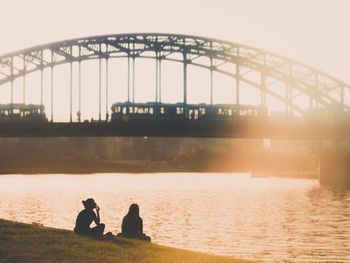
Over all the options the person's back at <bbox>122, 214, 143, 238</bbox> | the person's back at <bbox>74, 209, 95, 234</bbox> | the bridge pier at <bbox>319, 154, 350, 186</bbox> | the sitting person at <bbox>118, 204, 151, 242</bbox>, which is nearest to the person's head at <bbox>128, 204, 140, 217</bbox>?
the sitting person at <bbox>118, 204, 151, 242</bbox>

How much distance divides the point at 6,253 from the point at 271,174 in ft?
336

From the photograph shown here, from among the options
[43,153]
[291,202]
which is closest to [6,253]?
[291,202]

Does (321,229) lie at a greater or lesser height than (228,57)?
lesser

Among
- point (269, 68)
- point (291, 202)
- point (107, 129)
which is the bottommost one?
point (291, 202)

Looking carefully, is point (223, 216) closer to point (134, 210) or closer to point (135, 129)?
point (135, 129)

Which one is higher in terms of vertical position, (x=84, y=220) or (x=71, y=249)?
(x=84, y=220)

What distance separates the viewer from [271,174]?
11569 cm

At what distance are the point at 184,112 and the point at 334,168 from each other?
80.0 feet

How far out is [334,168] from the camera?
286 ft

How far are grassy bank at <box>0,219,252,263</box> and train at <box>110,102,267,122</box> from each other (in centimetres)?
5445

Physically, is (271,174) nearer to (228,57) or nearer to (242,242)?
(228,57)

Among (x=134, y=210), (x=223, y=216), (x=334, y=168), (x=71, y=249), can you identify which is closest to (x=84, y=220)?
(x=134, y=210)

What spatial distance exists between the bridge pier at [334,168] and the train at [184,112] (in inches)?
548

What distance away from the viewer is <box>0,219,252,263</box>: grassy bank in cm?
1578
